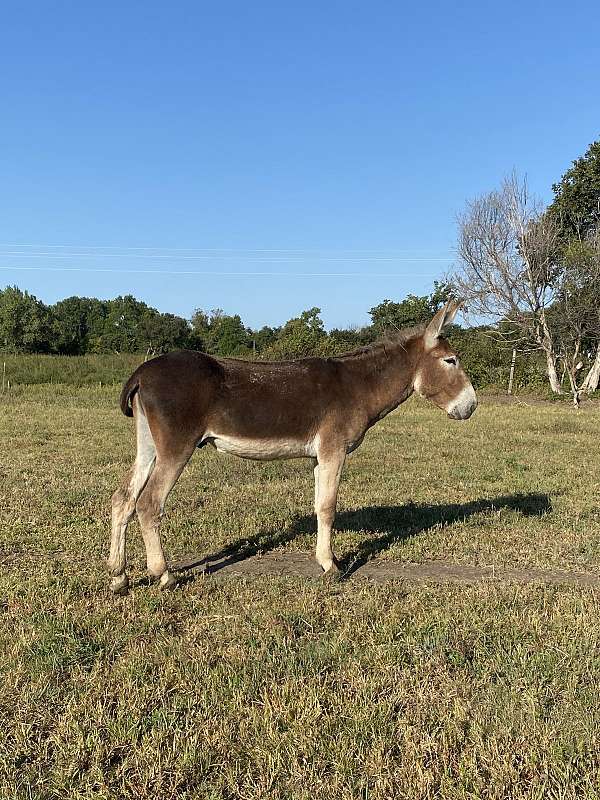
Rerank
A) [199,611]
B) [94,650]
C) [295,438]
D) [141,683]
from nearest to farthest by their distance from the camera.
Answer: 1. [141,683]
2. [94,650]
3. [199,611]
4. [295,438]

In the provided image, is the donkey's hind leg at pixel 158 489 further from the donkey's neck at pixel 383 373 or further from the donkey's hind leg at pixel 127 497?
the donkey's neck at pixel 383 373

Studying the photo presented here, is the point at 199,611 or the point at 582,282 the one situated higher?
the point at 582,282

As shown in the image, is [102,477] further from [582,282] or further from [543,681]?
[582,282]

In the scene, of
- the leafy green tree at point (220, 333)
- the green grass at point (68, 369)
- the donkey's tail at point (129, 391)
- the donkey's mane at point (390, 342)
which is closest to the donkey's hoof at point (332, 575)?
the donkey's mane at point (390, 342)

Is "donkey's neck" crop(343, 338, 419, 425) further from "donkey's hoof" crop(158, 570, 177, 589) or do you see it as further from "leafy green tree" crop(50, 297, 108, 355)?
"leafy green tree" crop(50, 297, 108, 355)

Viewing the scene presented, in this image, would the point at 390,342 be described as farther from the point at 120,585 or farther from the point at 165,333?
the point at 165,333

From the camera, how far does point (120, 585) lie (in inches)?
222

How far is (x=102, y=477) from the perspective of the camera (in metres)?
10.8

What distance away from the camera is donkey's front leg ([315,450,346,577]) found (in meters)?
6.13

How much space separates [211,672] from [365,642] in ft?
4.03

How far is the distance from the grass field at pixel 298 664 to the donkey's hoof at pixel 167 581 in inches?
3.8

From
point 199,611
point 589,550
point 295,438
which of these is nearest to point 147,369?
point 295,438

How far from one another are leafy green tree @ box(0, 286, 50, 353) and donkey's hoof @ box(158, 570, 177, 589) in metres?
74.7

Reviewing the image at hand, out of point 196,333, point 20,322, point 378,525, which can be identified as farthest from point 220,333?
point 378,525
